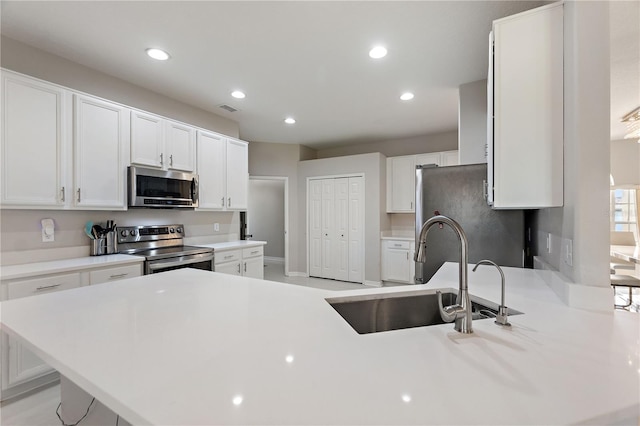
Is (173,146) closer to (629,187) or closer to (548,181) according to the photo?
(548,181)

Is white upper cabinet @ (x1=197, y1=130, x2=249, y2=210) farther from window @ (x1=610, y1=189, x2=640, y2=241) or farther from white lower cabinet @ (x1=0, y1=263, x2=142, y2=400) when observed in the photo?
window @ (x1=610, y1=189, x2=640, y2=241)

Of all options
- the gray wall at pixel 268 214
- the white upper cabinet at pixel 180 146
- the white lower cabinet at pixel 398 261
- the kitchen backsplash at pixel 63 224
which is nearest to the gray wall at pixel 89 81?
the white upper cabinet at pixel 180 146

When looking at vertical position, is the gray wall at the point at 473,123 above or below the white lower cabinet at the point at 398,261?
above

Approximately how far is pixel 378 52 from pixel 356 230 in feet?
10.8

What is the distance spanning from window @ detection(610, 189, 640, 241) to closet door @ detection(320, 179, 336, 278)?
17.3ft

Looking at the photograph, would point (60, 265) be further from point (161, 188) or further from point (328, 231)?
point (328, 231)

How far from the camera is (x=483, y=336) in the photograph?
2.97 ft

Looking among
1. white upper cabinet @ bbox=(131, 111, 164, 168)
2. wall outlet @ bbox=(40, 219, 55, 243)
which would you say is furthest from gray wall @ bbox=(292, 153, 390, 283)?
wall outlet @ bbox=(40, 219, 55, 243)

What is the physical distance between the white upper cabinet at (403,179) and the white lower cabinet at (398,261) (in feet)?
2.06

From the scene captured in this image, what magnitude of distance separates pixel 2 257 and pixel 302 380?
290cm

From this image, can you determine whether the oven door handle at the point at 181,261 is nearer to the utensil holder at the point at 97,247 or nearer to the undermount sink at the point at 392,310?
the utensil holder at the point at 97,247

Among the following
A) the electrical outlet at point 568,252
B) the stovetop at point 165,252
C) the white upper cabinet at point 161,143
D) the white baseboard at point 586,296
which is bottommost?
the stovetop at point 165,252

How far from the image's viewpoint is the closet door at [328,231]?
5543 mm


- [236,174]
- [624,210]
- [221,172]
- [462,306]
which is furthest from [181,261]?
[624,210]
